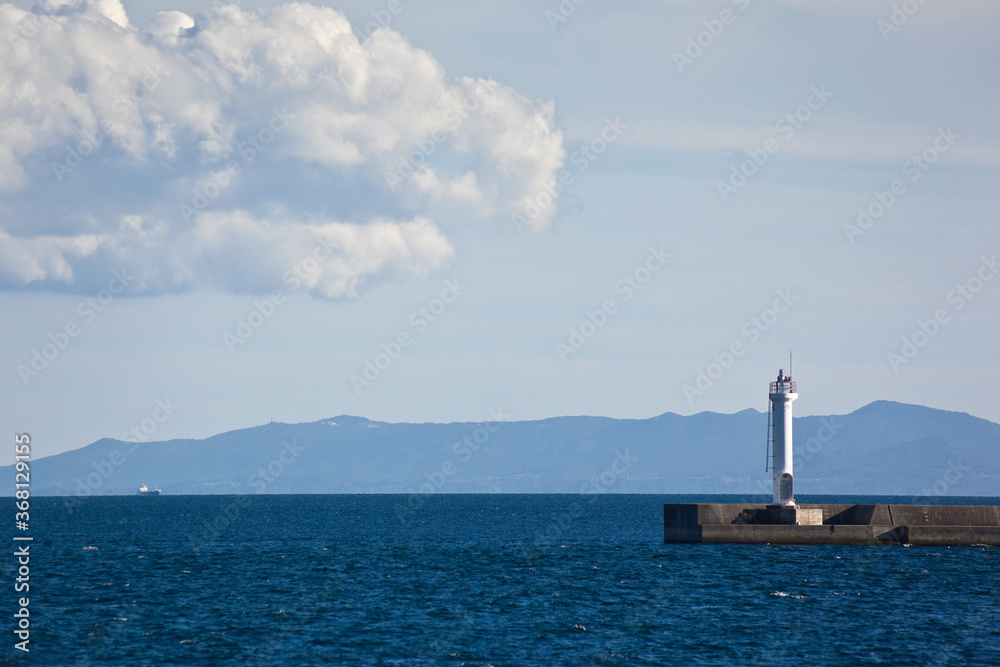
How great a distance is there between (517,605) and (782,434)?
28.6 m

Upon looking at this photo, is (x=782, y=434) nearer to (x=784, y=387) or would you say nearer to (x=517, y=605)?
(x=784, y=387)

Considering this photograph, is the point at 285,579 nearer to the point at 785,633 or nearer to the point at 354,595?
the point at 354,595

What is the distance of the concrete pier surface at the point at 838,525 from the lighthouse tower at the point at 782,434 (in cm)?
153

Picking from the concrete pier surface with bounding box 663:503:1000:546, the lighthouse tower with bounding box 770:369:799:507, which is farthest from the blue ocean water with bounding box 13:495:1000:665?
the lighthouse tower with bounding box 770:369:799:507

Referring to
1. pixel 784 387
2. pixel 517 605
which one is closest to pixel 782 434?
pixel 784 387

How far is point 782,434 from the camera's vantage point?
72188 millimetres

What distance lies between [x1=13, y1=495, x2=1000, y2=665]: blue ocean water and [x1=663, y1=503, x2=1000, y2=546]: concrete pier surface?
1.13m

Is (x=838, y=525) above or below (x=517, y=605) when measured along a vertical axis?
above

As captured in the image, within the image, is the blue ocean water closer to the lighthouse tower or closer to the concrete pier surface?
the concrete pier surface

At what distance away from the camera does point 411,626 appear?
44875 millimetres

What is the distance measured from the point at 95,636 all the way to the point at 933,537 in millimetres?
53150

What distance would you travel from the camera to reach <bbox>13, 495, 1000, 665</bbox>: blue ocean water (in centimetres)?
3938

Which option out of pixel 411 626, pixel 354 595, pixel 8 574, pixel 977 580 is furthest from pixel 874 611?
pixel 8 574

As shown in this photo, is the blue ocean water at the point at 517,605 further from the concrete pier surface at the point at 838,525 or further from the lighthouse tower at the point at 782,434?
the lighthouse tower at the point at 782,434
